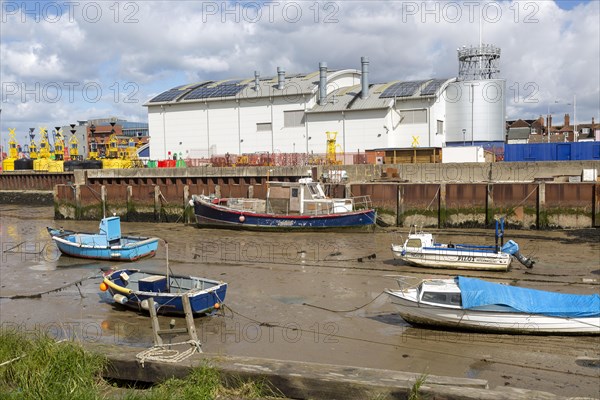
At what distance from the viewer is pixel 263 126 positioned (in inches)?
1925

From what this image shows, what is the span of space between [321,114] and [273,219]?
18.8m

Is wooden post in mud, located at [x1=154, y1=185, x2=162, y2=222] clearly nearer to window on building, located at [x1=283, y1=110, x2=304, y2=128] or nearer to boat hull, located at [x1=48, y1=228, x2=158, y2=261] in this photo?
boat hull, located at [x1=48, y1=228, x2=158, y2=261]

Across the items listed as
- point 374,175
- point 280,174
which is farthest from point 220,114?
point 374,175

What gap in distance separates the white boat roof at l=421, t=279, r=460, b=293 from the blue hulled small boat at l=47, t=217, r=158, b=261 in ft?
41.9

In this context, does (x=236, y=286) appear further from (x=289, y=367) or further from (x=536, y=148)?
(x=536, y=148)

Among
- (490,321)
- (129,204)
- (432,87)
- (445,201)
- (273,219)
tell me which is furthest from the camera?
(432,87)

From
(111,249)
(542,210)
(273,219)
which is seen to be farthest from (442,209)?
(111,249)

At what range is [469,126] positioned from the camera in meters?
49.8

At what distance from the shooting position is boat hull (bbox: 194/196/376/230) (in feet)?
94.2

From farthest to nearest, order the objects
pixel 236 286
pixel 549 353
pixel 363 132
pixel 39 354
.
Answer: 1. pixel 363 132
2. pixel 236 286
3. pixel 549 353
4. pixel 39 354

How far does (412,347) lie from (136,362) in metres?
7.27

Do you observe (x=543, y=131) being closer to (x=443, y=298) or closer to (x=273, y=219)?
(x=273, y=219)

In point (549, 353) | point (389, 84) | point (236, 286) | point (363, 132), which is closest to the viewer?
point (549, 353)

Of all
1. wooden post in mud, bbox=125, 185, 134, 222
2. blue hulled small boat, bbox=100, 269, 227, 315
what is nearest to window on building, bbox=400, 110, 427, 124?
wooden post in mud, bbox=125, 185, 134, 222
